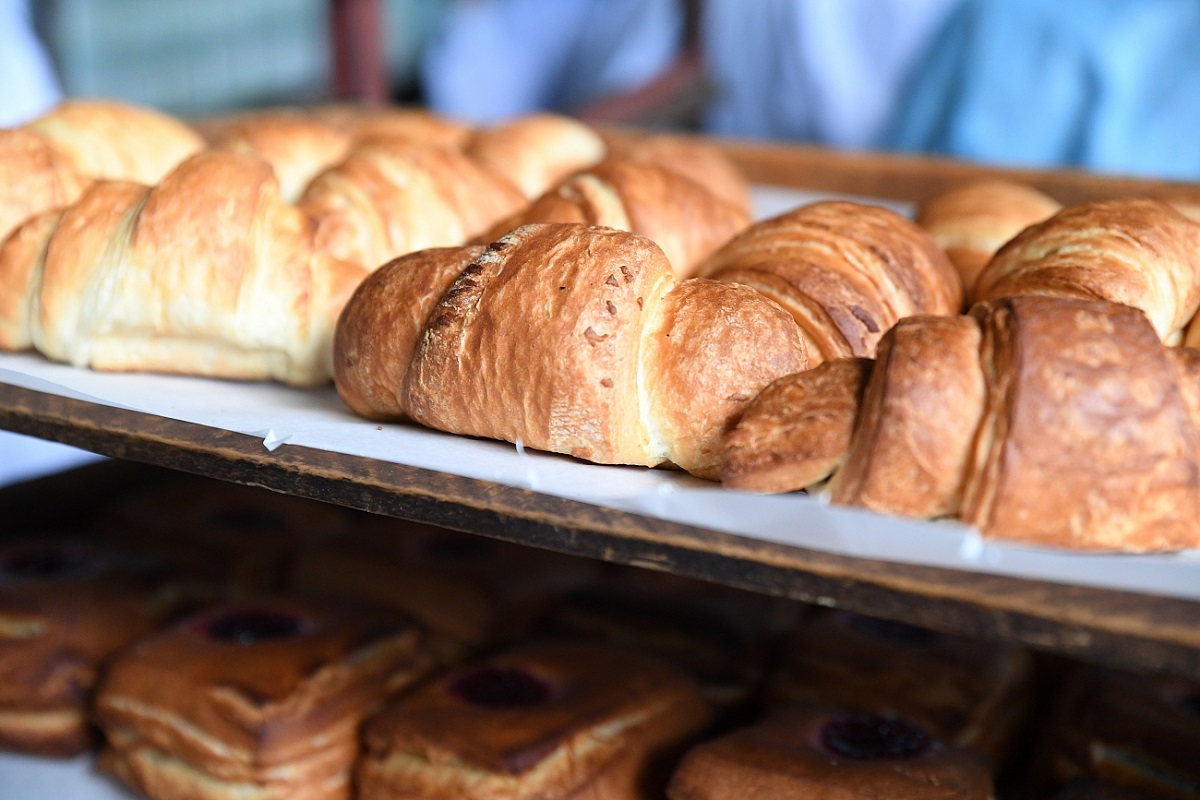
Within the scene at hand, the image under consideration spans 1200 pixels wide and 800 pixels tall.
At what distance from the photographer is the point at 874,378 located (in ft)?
3.06

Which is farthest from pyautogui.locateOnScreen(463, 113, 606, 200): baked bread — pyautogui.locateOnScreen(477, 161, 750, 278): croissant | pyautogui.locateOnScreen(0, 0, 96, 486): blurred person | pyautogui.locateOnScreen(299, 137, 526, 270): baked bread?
pyautogui.locateOnScreen(0, 0, 96, 486): blurred person

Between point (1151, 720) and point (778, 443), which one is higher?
point (778, 443)

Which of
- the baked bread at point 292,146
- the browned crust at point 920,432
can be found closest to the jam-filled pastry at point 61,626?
the baked bread at point 292,146

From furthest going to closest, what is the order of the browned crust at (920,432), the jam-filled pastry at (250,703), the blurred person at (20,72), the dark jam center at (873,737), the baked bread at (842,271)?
1. the blurred person at (20,72)
2. the jam-filled pastry at (250,703)
3. the dark jam center at (873,737)
4. the baked bread at (842,271)
5. the browned crust at (920,432)

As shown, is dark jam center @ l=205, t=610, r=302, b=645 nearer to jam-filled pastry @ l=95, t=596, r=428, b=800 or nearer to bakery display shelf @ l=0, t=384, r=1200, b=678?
jam-filled pastry @ l=95, t=596, r=428, b=800

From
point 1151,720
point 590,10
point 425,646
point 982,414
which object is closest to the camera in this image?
point 982,414

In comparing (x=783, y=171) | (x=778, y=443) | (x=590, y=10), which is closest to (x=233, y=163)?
(x=778, y=443)

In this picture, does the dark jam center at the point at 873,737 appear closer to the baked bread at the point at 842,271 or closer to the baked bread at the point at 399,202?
the baked bread at the point at 842,271

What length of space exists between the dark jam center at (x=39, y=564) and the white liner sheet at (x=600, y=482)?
489 millimetres

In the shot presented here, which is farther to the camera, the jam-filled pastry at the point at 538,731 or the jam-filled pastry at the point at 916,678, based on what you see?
the jam-filled pastry at the point at 916,678

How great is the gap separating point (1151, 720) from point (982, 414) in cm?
71

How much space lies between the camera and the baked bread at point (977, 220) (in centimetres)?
144

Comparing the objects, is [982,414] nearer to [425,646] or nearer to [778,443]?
[778,443]

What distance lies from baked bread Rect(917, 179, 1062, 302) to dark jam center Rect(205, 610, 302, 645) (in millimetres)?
1015
